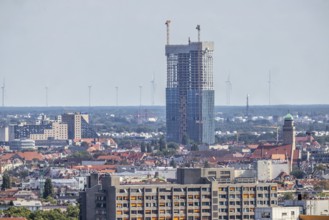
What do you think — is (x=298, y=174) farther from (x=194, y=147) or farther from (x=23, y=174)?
(x=194, y=147)

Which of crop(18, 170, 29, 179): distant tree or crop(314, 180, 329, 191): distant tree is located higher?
crop(314, 180, 329, 191): distant tree

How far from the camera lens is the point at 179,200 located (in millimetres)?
80000

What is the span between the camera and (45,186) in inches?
4946

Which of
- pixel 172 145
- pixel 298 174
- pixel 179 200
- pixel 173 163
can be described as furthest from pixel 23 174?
pixel 179 200

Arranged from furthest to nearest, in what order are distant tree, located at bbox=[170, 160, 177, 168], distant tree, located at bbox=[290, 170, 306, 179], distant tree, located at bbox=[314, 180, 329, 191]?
1. distant tree, located at bbox=[170, 160, 177, 168]
2. distant tree, located at bbox=[290, 170, 306, 179]
3. distant tree, located at bbox=[314, 180, 329, 191]

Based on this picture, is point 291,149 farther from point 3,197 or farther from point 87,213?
point 87,213

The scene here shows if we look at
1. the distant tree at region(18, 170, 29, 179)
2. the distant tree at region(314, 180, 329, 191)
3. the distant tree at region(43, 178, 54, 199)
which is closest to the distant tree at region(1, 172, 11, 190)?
the distant tree at region(43, 178, 54, 199)

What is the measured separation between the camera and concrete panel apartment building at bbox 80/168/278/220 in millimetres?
79438

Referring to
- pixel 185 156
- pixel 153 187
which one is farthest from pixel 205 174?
pixel 185 156

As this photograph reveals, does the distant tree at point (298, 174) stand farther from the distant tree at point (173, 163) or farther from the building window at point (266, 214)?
the building window at point (266, 214)

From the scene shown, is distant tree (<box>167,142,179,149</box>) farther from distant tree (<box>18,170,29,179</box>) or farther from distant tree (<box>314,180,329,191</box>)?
distant tree (<box>314,180,329,191</box>)

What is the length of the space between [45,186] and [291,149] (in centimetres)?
4410

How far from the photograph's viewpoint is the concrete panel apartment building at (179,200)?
261 ft

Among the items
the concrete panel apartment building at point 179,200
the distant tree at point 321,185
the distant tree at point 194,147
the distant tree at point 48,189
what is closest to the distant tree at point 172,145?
the distant tree at point 194,147
